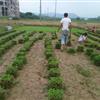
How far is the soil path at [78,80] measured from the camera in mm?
6355

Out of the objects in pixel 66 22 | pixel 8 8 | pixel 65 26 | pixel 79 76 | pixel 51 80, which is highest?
pixel 8 8

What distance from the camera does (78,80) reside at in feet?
24.7

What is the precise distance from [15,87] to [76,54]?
19.0ft

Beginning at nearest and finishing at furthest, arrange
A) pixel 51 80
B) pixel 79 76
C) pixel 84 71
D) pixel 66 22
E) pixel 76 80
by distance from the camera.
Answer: pixel 51 80
pixel 76 80
pixel 79 76
pixel 84 71
pixel 66 22

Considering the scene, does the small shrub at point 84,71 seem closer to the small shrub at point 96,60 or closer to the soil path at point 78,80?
the soil path at point 78,80

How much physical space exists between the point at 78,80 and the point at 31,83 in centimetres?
136

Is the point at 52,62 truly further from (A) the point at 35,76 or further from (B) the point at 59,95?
(B) the point at 59,95

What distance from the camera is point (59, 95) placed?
220 inches

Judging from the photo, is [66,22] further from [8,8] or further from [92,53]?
[8,8]

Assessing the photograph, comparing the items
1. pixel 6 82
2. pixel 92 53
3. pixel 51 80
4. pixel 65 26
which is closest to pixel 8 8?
pixel 65 26

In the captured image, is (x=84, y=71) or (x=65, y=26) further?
(x=65, y=26)

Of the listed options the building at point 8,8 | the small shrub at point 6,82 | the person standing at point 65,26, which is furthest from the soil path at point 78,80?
the building at point 8,8

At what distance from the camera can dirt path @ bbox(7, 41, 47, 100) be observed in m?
6.15

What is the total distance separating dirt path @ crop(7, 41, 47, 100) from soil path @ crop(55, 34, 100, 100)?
2.03 feet
